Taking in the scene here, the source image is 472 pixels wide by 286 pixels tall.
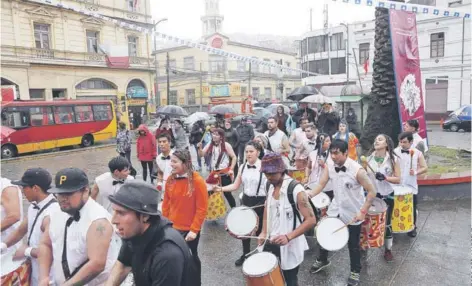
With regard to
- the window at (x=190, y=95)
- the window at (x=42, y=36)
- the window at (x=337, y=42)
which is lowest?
the window at (x=190, y=95)

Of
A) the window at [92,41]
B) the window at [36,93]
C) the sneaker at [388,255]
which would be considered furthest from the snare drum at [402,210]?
the window at [92,41]

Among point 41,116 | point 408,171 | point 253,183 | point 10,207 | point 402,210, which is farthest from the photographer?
point 41,116

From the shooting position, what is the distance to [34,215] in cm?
345

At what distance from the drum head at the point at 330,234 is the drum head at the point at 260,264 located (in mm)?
809

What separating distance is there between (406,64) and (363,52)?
101 ft

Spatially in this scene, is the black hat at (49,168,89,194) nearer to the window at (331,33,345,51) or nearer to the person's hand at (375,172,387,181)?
the person's hand at (375,172,387,181)

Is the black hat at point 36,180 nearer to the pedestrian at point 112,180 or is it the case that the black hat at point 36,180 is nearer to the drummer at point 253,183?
the pedestrian at point 112,180

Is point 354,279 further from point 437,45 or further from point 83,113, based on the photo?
point 437,45

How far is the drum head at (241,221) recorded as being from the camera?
3920 mm

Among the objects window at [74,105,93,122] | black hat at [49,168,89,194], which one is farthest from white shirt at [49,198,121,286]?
window at [74,105,93,122]

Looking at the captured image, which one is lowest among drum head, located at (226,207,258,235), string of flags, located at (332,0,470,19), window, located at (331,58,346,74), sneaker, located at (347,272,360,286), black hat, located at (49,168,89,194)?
sneaker, located at (347,272,360,286)

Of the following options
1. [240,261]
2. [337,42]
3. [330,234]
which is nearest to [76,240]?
[330,234]

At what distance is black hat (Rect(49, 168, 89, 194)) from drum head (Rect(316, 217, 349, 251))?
7.80 ft

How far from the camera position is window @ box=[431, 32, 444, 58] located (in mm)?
31231
